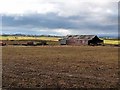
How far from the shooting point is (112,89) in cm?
1736

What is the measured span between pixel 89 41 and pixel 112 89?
97.5 m

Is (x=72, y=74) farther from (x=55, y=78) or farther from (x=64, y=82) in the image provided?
(x=64, y=82)

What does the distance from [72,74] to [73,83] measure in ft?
13.8

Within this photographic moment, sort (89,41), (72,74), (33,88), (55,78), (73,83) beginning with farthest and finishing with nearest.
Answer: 1. (89,41)
2. (72,74)
3. (55,78)
4. (73,83)
5. (33,88)

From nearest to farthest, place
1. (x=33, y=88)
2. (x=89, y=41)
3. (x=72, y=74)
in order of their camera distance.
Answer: (x=33, y=88), (x=72, y=74), (x=89, y=41)

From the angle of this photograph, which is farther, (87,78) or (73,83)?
(87,78)

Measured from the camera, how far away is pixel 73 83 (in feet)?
61.9

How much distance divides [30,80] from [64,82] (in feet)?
7.03

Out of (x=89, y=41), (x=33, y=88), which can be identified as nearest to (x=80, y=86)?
(x=33, y=88)

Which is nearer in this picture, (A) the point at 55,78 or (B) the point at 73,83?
(B) the point at 73,83

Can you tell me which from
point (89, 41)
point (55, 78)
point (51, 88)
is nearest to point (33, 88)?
point (51, 88)

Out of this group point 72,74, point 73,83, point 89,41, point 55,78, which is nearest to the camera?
point 73,83

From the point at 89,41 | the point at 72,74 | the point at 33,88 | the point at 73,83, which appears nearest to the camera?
the point at 33,88

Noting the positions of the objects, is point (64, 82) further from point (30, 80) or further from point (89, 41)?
point (89, 41)
